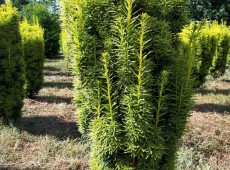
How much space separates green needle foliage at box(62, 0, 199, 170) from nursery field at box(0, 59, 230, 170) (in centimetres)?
125

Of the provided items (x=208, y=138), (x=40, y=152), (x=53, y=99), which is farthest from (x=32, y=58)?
(x=208, y=138)

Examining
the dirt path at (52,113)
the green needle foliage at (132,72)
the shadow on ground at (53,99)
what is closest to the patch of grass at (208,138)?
the green needle foliage at (132,72)

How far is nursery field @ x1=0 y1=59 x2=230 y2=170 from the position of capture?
4.29m

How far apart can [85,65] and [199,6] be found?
21.1 m

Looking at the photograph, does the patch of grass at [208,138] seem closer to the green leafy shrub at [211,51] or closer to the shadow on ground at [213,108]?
the shadow on ground at [213,108]

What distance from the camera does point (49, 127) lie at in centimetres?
595

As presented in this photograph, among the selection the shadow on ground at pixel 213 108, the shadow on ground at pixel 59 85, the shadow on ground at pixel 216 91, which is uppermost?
the shadow on ground at pixel 59 85

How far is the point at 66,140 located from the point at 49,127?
1019mm

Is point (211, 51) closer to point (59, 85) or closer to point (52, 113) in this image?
point (59, 85)

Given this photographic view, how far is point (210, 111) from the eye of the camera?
23.1 ft

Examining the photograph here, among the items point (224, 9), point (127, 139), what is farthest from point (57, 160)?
point (224, 9)

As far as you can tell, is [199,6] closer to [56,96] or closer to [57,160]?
[56,96]

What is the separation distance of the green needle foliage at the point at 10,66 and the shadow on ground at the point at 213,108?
3.98 metres

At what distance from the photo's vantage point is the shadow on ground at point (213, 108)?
23.2 ft
